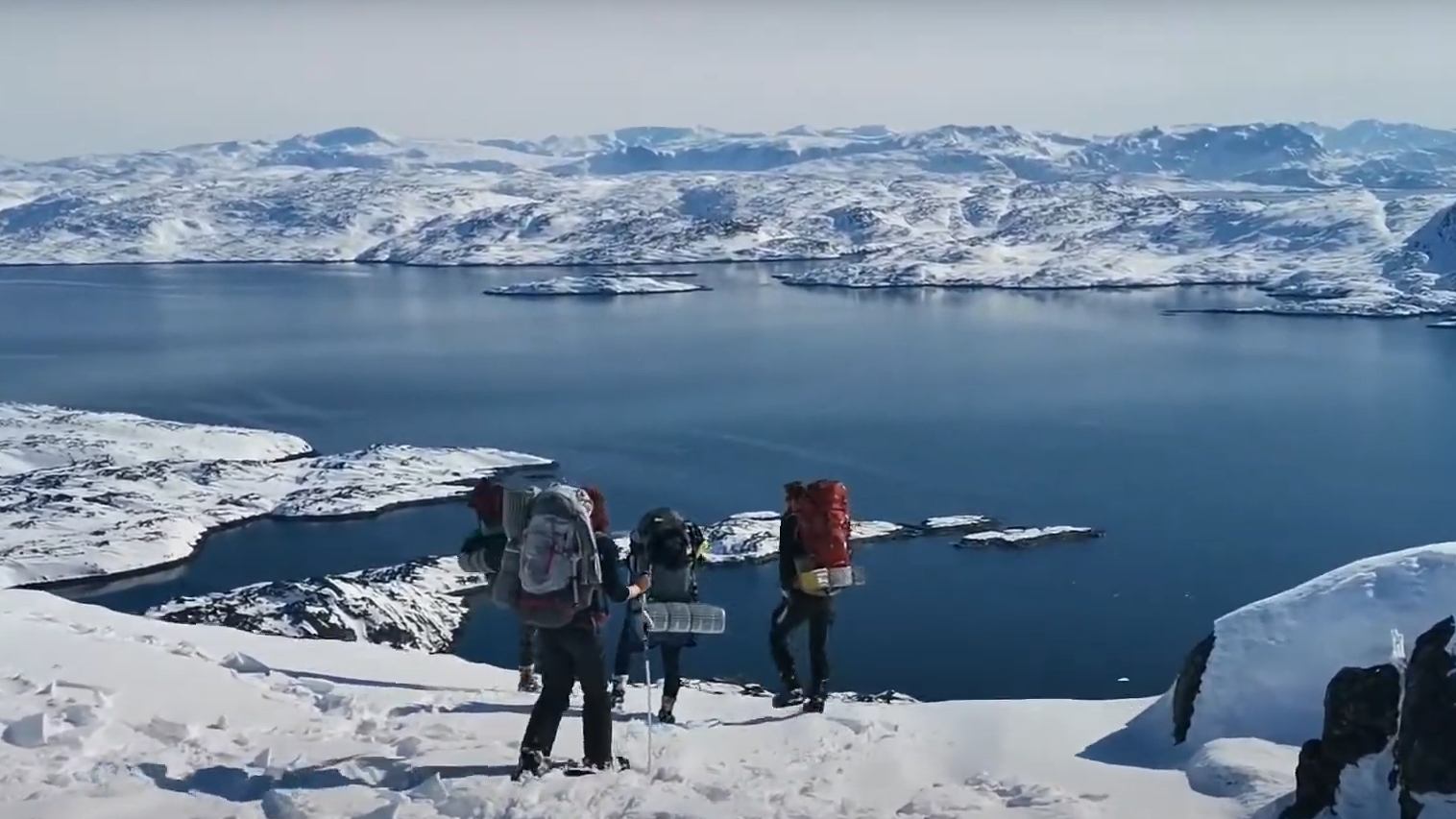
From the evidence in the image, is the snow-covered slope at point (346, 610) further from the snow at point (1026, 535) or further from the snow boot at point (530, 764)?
the snow boot at point (530, 764)

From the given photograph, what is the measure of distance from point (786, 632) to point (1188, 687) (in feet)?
7.13

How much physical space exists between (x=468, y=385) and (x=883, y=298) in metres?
47.3

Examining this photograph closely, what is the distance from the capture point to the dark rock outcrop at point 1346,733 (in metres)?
5.41

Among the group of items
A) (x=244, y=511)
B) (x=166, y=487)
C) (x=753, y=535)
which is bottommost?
(x=244, y=511)

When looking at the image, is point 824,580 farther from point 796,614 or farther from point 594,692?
point 594,692

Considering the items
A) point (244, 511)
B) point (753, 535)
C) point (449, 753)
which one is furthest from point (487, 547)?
point (244, 511)

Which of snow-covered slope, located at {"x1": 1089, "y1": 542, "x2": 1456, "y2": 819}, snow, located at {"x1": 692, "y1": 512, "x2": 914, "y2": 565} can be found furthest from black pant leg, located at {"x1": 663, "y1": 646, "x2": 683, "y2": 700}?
snow, located at {"x1": 692, "y1": 512, "x2": 914, "y2": 565}

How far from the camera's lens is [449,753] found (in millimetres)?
6473

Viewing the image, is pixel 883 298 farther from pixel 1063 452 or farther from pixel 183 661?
pixel 183 661

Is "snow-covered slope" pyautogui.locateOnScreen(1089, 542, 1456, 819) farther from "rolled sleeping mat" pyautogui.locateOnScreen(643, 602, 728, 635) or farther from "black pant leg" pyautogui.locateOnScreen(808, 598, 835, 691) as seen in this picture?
"rolled sleeping mat" pyautogui.locateOnScreen(643, 602, 728, 635)

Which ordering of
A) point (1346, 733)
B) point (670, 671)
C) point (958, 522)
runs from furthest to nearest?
point (958, 522) < point (670, 671) < point (1346, 733)

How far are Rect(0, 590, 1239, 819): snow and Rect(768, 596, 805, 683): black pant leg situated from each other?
0.27 m

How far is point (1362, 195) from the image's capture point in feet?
498

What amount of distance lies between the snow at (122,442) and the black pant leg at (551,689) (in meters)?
36.9
